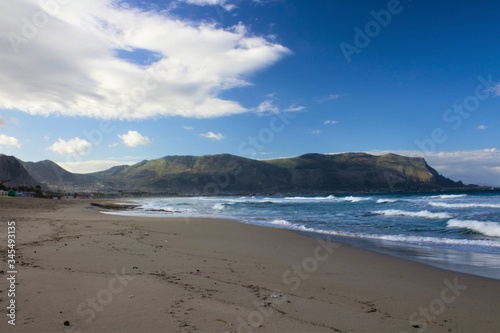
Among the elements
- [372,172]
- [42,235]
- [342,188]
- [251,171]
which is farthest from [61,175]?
[42,235]

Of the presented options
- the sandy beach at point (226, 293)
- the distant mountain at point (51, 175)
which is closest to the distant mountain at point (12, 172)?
the distant mountain at point (51, 175)

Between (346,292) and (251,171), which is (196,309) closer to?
(346,292)

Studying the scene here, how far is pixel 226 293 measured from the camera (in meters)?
5.31

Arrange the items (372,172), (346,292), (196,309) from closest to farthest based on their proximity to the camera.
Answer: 1. (196,309)
2. (346,292)
3. (372,172)

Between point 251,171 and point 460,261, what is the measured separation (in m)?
171

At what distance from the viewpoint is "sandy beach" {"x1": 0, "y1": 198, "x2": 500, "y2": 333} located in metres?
4.10

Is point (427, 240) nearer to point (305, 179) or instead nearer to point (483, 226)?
point (483, 226)

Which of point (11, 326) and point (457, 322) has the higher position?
Result: point (11, 326)

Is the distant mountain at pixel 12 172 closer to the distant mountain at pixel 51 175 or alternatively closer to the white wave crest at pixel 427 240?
the distant mountain at pixel 51 175

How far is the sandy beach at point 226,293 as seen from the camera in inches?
161

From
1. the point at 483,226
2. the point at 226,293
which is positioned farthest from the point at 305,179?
the point at 226,293

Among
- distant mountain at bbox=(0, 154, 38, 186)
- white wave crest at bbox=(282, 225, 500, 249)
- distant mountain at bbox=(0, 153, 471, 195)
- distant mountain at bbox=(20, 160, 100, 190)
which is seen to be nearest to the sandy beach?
white wave crest at bbox=(282, 225, 500, 249)

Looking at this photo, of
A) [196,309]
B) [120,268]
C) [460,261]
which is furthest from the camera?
[460,261]

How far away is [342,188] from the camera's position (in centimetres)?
Answer: 16912
